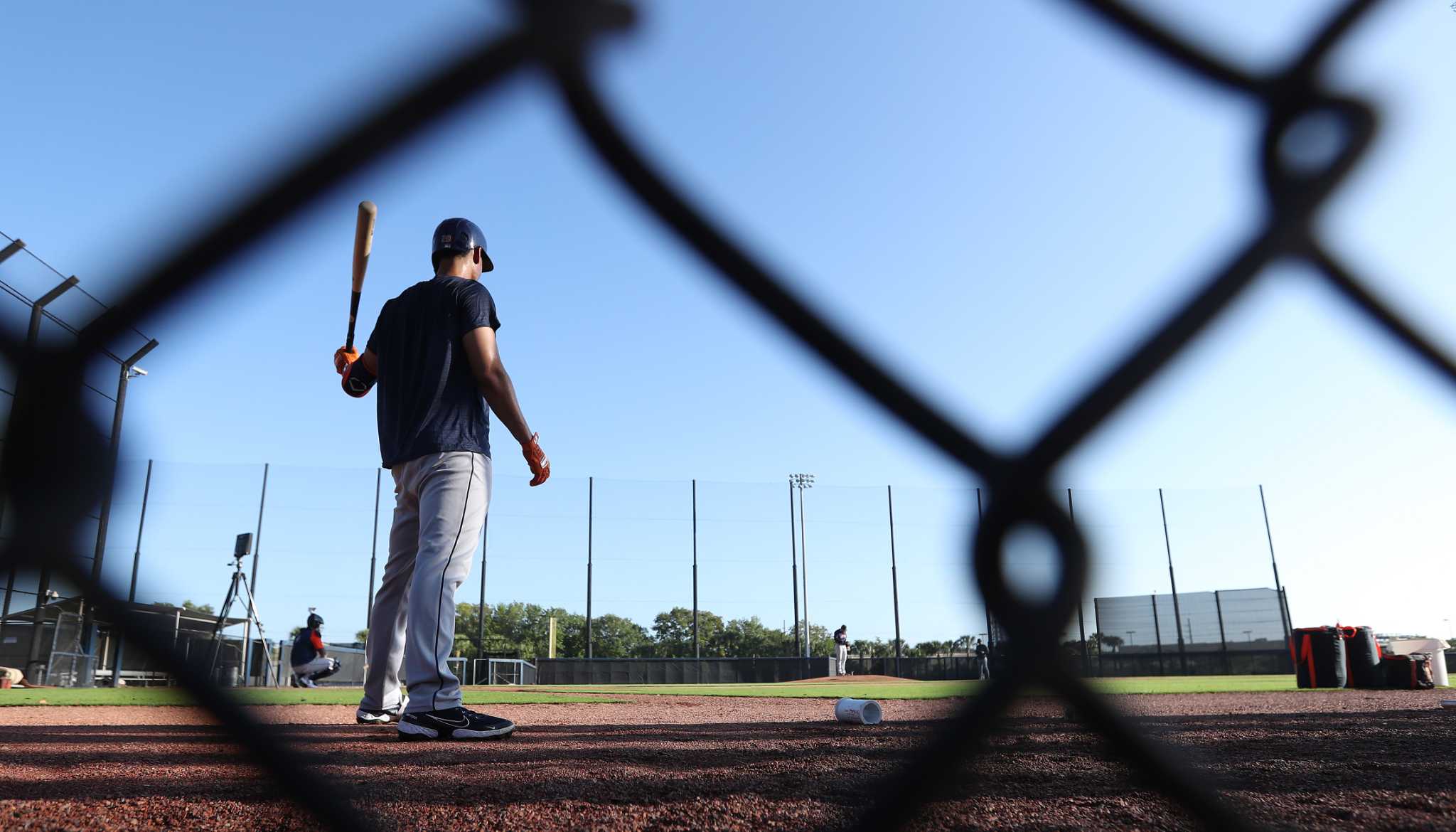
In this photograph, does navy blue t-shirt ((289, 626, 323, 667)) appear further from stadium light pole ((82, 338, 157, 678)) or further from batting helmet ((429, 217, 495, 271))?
stadium light pole ((82, 338, 157, 678))

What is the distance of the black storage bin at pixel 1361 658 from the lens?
27.4 feet

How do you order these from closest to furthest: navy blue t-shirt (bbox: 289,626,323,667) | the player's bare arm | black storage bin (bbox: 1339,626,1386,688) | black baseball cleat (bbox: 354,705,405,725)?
the player's bare arm < black baseball cleat (bbox: 354,705,405,725) < black storage bin (bbox: 1339,626,1386,688) < navy blue t-shirt (bbox: 289,626,323,667)

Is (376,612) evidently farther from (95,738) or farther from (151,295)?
(151,295)

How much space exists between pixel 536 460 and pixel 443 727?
81cm

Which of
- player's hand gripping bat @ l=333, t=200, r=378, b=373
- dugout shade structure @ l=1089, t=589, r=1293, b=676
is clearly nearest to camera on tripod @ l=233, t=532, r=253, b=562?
player's hand gripping bat @ l=333, t=200, r=378, b=373

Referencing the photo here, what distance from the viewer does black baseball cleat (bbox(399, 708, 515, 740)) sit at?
8.73 ft

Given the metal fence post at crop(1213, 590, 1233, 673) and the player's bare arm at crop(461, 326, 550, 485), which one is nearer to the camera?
the player's bare arm at crop(461, 326, 550, 485)

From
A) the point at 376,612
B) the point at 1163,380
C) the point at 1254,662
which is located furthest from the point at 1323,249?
the point at 1254,662

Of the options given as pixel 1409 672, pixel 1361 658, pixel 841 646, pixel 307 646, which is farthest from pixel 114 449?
pixel 841 646

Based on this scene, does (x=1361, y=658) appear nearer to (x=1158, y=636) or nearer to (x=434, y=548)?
(x=434, y=548)

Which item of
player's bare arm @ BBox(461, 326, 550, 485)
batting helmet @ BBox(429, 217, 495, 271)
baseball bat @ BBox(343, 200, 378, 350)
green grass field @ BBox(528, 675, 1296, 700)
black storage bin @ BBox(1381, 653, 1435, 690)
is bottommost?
green grass field @ BBox(528, 675, 1296, 700)

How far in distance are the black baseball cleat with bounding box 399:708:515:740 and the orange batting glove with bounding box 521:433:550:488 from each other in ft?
2.42

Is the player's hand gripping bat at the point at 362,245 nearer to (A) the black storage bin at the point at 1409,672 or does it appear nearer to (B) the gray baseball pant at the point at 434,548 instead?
(B) the gray baseball pant at the point at 434,548

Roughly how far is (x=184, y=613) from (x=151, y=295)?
17.7 meters
